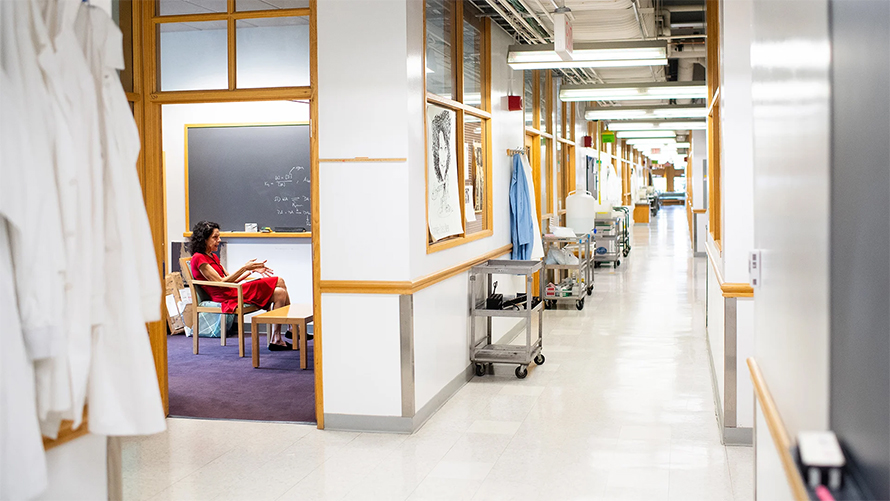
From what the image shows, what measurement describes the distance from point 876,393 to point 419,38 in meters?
4.33

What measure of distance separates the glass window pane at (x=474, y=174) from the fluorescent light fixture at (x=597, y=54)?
1078 millimetres

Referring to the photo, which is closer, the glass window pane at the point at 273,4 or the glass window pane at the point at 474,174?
the glass window pane at the point at 273,4

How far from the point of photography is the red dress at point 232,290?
315 inches

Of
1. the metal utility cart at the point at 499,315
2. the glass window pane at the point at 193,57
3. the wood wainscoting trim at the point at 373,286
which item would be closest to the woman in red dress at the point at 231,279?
the metal utility cart at the point at 499,315

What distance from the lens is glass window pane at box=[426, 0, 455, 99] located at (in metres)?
5.80

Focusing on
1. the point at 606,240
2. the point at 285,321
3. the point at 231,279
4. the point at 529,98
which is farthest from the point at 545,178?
the point at 285,321

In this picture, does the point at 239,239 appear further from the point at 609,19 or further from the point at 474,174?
the point at 609,19

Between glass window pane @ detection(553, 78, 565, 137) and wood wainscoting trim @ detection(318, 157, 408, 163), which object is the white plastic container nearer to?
glass window pane @ detection(553, 78, 565, 137)

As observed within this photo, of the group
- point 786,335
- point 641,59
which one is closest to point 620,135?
point 641,59

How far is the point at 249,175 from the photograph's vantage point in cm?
884

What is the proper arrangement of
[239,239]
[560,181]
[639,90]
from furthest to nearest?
[560,181], [639,90], [239,239]

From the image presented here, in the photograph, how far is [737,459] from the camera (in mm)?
4641

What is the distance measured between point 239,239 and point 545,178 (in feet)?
14.5

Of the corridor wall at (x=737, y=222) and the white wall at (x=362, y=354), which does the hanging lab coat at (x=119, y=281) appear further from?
the corridor wall at (x=737, y=222)
